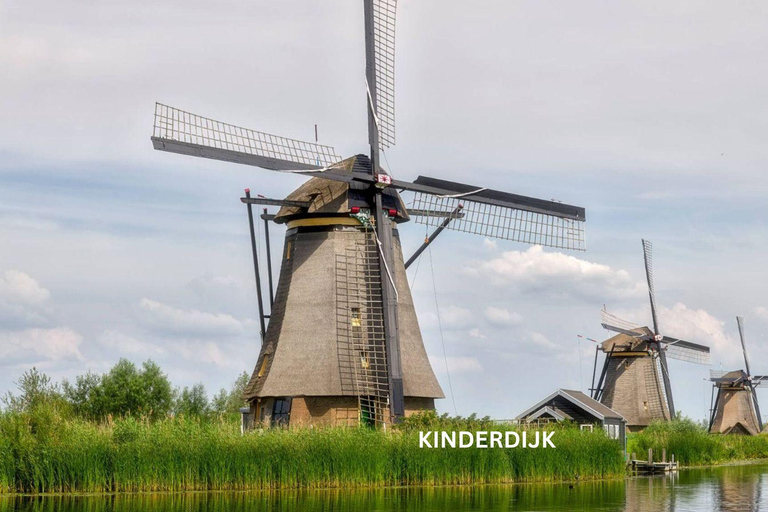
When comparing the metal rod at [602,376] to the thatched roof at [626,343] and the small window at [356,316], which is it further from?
the small window at [356,316]

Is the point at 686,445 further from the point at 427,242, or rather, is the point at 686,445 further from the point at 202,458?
the point at 202,458

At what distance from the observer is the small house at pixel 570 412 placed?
34312 mm

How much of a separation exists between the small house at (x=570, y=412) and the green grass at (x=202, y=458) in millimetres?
9759

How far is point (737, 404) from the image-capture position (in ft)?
202

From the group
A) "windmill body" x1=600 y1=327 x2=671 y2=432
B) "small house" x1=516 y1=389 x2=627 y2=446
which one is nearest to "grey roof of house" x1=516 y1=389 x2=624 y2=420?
"small house" x1=516 y1=389 x2=627 y2=446

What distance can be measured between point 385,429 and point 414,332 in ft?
12.9

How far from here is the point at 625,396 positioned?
160 feet

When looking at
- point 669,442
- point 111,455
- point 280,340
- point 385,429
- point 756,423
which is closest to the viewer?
point 111,455

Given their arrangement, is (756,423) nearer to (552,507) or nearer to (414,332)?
(414,332)

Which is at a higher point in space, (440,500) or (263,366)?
(263,366)

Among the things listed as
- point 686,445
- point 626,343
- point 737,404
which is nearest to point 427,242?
point 686,445

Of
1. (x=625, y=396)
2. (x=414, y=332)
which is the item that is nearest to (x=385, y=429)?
(x=414, y=332)

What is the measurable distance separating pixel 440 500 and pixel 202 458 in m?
4.95

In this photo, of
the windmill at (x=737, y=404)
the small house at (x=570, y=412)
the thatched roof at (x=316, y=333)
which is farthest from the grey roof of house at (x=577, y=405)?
the windmill at (x=737, y=404)
